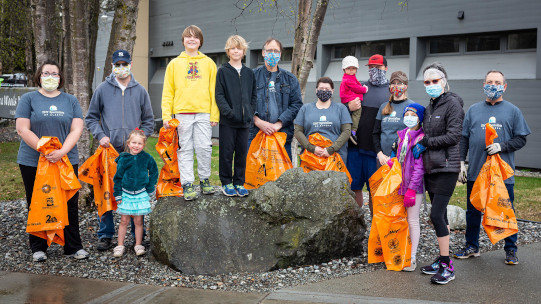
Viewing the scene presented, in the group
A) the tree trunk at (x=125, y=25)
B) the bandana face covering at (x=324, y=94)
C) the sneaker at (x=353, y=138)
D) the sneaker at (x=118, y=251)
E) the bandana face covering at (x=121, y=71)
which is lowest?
the sneaker at (x=118, y=251)

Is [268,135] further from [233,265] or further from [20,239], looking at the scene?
[20,239]

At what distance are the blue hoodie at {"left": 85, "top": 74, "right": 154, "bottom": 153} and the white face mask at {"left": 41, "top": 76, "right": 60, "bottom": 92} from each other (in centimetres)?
41

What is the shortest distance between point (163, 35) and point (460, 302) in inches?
898

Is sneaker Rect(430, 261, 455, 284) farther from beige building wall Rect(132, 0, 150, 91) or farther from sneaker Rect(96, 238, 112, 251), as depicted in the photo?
beige building wall Rect(132, 0, 150, 91)

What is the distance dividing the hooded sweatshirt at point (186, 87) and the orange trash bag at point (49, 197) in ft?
3.70

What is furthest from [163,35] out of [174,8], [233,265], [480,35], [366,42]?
[233,265]

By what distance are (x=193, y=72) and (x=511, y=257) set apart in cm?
369

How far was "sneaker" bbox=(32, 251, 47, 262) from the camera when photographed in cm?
528

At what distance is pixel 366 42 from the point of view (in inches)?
653

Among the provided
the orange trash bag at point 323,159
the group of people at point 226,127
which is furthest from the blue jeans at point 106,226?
the orange trash bag at point 323,159

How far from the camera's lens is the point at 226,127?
5.54 metres

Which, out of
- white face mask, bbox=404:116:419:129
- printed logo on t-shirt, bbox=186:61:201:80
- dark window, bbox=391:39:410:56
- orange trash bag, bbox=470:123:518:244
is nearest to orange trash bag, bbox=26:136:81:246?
printed logo on t-shirt, bbox=186:61:201:80

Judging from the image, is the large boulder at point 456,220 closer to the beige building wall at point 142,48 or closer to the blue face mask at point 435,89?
the blue face mask at point 435,89

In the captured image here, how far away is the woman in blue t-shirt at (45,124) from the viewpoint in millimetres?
5203
